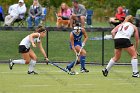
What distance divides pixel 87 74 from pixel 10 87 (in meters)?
4.81

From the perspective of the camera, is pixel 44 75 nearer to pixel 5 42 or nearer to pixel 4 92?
pixel 4 92

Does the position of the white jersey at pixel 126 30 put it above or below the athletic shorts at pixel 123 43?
above

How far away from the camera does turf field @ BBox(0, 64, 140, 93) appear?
54.7 feet

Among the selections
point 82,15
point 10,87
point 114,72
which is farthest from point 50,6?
point 10,87

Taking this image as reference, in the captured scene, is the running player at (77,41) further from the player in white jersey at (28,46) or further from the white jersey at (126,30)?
the white jersey at (126,30)

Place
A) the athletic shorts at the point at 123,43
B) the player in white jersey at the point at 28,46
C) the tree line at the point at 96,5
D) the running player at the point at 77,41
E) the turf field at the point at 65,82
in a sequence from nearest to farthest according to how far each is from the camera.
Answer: the turf field at the point at 65,82 < the athletic shorts at the point at 123,43 < the player in white jersey at the point at 28,46 < the running player at the point at 77,41 < the tree line at the point at 96,5

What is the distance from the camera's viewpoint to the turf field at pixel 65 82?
54.7ft

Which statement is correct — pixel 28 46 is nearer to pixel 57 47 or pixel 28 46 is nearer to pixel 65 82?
pixel 65 82

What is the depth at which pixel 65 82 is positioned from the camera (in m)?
18.6

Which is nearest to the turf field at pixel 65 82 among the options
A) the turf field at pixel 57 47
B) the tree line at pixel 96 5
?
the turf field at pixel 57 47

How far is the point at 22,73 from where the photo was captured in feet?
70.9

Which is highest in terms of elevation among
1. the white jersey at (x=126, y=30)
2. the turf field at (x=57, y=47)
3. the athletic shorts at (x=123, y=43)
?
the white jersey at (x=126, y=30)

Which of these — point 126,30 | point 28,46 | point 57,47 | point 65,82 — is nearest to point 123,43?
point 126,30

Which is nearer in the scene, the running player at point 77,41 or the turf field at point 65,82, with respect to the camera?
the turf field at point 65,82
